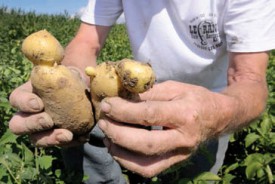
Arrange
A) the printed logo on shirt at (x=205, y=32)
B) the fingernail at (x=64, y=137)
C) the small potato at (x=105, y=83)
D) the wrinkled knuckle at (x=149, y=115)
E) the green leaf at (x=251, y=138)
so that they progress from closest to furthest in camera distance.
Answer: the wrinkled knuckle at (x=149, y=115) → the small potato at (x=105, y=83) → the fingernail at (x=64, y=137) → the printed logo on shirt at (x=205, y=32) → the green leaf at (x=251, y=138)

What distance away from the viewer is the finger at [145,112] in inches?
43.1

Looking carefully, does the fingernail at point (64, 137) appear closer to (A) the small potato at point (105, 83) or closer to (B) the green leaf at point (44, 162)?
(A) the small potato at point (105, 83)

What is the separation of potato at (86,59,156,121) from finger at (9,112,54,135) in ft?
0.44

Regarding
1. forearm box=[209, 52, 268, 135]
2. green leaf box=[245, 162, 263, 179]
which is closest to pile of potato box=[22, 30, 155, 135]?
forearm box=[209, 52, 268, 135]

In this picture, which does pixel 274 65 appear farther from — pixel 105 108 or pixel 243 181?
pixel 105 108

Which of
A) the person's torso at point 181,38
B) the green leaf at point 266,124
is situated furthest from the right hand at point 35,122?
the green leaf at point 266,124

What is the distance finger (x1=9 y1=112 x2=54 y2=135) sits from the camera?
128cm

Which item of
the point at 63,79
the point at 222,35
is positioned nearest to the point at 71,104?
the point at 63,79

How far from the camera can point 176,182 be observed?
184cm

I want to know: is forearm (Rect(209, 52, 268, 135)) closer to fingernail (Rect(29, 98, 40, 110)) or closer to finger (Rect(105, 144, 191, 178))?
finger (Rect(105, 144, 191, 178))

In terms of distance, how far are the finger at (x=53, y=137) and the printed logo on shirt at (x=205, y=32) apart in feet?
2.50

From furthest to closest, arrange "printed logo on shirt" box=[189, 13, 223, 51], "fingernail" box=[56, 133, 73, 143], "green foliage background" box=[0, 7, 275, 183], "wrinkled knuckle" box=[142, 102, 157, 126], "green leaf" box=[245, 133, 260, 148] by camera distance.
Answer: "green leaf" box=[245, 133, 260, 148] < "printed logo on shirt" box=[189, 13, 223, 51] < "green foliage background" box=[0, 7, 275, 183] < "fingernail" box=[56, 133, 73, 143] < "wrinkled knuckle" box=[142, 102, 157, 126]

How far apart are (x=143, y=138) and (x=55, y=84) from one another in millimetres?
297

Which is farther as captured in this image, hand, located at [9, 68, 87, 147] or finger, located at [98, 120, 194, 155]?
hand, located at [9, 68, 87, 147]
